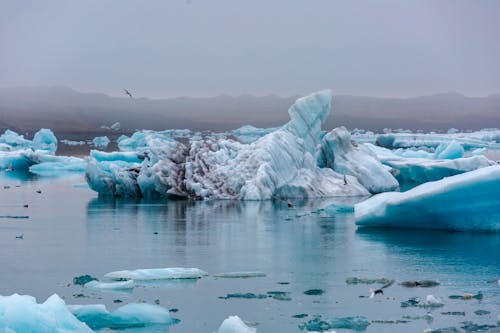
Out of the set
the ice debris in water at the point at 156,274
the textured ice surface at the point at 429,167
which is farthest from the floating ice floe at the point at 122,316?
the textured ice surface at the point at 429,167

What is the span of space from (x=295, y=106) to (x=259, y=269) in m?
12.2

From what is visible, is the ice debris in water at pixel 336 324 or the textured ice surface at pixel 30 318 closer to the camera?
the textured ice surface at pixel 30 318

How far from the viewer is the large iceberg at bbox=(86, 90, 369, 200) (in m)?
21.0

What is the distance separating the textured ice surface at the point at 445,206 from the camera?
44.1 feet

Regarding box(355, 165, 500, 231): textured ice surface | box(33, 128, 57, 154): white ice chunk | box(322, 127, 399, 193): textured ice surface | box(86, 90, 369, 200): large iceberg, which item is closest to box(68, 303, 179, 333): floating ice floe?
box(355, 165, 500, 231): textured ice surface

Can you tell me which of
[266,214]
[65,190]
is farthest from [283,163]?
[65,190]

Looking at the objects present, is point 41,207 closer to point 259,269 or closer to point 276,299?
point 259,269

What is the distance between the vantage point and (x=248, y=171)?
68.5 ft

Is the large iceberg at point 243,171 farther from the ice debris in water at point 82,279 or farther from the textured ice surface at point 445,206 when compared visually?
the ice debris in water at point 82,279

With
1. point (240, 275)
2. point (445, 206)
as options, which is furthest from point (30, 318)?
point (445, 206)

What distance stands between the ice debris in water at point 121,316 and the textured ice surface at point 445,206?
22.9ft

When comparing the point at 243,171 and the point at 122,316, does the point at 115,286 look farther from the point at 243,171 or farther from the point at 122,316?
the point at 243,171

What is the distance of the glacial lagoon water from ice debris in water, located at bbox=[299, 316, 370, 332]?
10 centimetres

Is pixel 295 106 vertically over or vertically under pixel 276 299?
over
